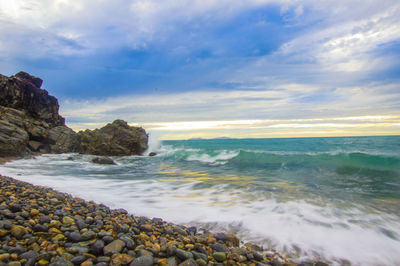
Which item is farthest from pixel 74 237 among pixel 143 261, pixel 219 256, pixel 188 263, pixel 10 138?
pixel 10 138

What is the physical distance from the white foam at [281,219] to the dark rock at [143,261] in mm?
2163

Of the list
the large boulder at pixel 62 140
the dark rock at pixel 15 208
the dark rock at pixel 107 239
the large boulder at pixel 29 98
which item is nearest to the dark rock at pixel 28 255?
the dark rock at pixel 107 239

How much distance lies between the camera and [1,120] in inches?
632

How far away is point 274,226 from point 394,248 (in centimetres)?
193

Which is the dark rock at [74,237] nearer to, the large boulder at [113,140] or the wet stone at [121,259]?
the wet stone at [121,259]

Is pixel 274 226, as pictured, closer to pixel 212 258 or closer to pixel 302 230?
pixel 302 230

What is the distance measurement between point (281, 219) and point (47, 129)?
24.0m

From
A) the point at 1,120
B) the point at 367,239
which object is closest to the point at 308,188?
the point at 367,239

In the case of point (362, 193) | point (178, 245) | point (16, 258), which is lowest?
point (362, 193)

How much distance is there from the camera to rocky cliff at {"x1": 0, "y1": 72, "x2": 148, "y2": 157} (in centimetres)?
1997

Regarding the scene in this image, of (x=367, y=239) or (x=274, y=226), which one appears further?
(x=274, y=226)

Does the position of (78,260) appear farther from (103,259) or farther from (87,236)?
(87,236)

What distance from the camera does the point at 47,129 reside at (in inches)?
890

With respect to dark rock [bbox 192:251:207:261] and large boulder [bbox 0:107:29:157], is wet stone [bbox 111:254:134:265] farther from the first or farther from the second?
large boulder [bbox 0:107:29:157]
